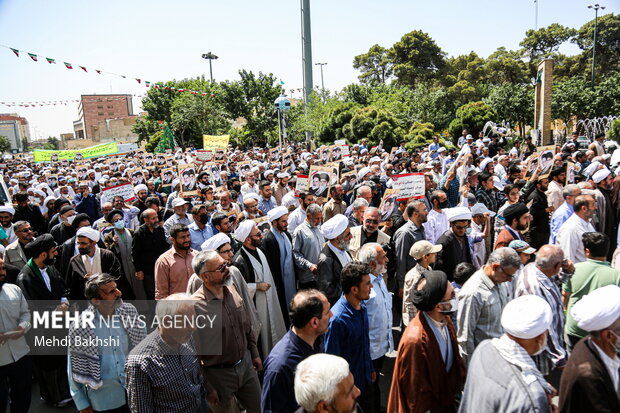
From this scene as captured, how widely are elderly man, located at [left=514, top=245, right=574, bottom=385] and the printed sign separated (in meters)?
3.44

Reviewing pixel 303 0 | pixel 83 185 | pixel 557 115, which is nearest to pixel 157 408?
pixel 83 185

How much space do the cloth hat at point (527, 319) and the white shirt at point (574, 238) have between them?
9.45ft

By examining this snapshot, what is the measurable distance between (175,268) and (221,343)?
1.63 metres

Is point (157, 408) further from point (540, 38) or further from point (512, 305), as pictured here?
point (540, 38)

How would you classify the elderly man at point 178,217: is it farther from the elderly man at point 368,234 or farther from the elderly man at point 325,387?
the elderly man at point 325,387

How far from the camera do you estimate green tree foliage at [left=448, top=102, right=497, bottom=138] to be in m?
30.3

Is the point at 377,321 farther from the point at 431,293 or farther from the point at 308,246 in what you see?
the point at 308,246

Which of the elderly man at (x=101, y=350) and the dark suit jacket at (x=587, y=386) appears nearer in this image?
the dark suit jacket at (x=587, y=386)

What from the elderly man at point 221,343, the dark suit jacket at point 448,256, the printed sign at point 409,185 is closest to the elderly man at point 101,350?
the elderly man at point 221,343

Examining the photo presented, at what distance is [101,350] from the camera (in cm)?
323

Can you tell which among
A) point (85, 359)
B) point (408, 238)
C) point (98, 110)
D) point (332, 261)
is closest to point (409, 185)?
point (408, 238)

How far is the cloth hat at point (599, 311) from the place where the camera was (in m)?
2.45

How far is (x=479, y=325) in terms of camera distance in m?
3.53

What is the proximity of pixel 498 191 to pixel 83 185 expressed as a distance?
337 inches
